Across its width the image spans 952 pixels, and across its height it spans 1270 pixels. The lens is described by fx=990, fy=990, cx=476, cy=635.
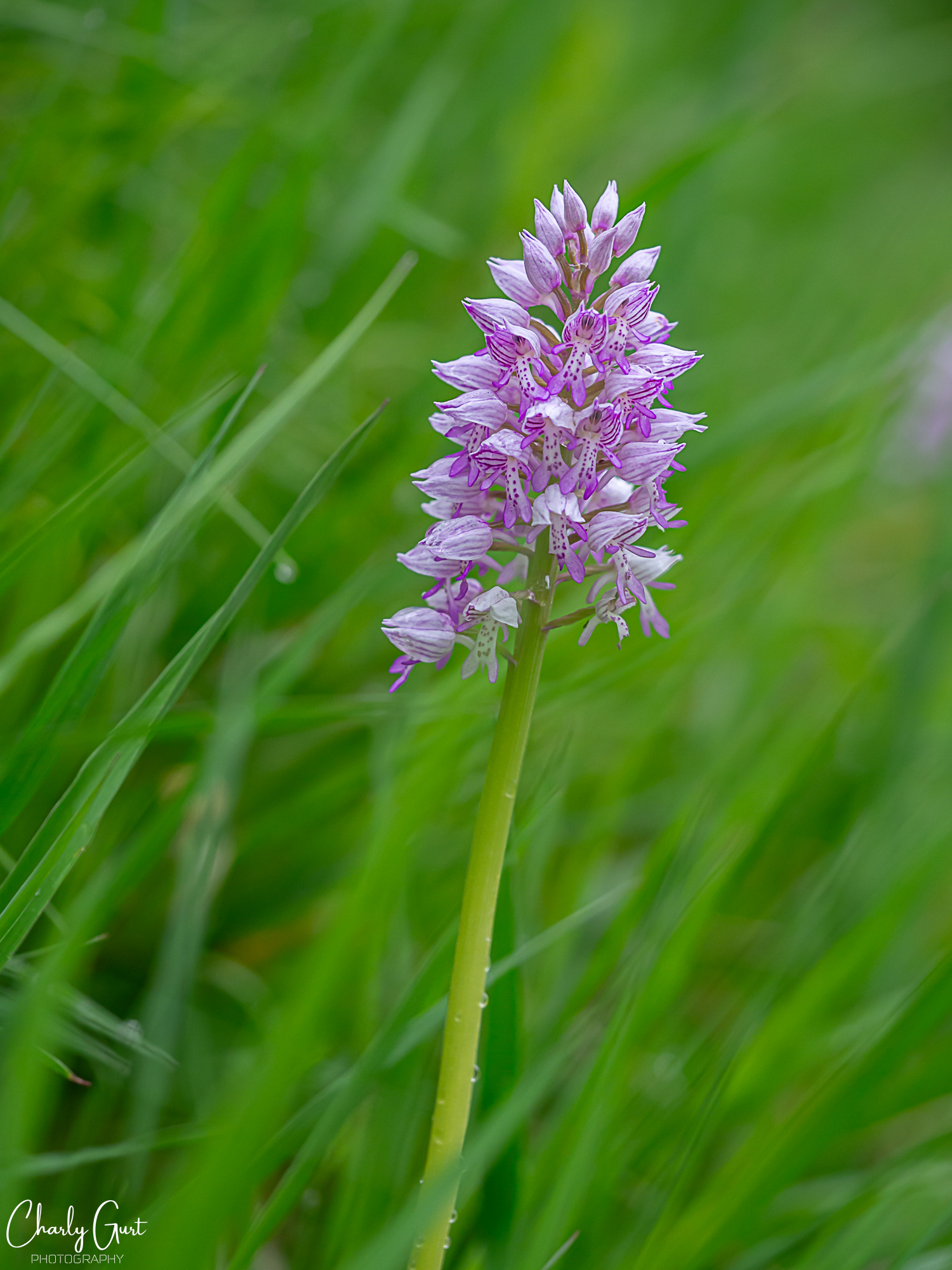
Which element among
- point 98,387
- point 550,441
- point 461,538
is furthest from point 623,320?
point 98,387

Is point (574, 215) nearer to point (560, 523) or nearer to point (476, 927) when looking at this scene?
point (560, 523)

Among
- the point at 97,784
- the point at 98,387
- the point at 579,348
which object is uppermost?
the point at 98,387

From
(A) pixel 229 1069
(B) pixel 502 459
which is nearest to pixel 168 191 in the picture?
(B) pixel 502 459

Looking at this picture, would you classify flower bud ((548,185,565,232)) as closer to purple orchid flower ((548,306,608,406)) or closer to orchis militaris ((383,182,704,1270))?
orchis militaris ((383,182,704,1270))

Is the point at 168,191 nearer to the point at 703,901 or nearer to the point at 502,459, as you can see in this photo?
the point at 502,459

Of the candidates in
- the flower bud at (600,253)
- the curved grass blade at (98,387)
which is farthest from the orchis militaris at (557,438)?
the curved grass blade at (98,387)

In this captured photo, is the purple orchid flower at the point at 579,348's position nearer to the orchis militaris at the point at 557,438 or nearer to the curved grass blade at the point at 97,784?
the orchis militaris at the point at 557,438

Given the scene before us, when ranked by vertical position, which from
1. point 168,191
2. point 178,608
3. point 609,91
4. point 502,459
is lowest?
point 502,459
